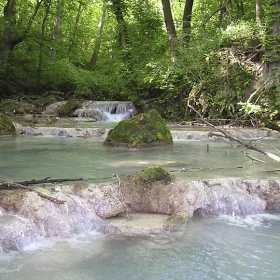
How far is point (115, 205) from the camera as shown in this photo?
4.91 meters

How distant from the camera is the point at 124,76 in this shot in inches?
745

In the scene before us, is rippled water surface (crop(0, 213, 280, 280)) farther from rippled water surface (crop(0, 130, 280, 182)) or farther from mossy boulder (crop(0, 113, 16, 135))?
mossy boulder (crop(0, 113, 16, 135))

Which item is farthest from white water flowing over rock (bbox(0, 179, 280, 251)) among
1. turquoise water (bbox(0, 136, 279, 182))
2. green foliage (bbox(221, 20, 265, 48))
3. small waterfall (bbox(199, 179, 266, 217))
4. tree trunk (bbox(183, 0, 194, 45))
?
tree trunk (bbox(183, 0, 194, 45))

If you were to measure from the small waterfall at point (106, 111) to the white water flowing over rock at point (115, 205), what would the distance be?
38.7ft

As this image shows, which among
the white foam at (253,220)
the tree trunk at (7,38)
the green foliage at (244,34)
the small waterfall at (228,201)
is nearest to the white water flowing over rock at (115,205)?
the small waterfall at (228,201)

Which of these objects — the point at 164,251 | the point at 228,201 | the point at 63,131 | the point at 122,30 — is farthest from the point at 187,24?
the point at 164,251

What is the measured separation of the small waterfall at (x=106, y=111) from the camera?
16.9 meters

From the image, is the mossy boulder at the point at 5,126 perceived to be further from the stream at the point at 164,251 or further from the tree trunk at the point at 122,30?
the tree trunk at the point at 122,30

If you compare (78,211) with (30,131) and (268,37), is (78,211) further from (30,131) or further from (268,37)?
(268,37)

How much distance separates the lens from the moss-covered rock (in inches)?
675

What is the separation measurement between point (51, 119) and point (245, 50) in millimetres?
8121

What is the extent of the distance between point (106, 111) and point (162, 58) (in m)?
4.02

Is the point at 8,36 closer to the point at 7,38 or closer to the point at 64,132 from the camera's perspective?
the point at 7,38

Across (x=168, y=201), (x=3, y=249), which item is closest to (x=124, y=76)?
(x=168, y=201)
